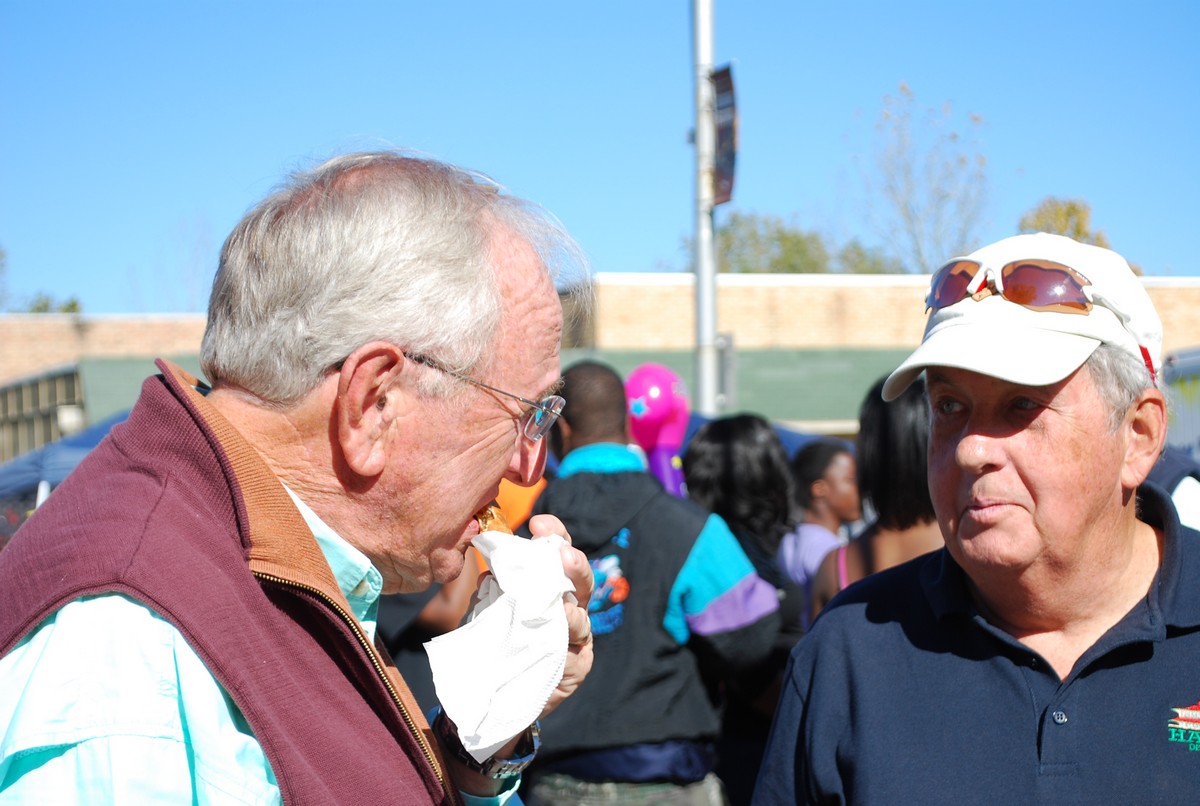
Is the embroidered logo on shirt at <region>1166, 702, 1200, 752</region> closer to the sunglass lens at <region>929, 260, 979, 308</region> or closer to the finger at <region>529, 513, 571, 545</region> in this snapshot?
the sunglass lens at <region>929, 260, 979, 308</region>

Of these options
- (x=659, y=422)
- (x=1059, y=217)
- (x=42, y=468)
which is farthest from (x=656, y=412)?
(x=1059, y=217)

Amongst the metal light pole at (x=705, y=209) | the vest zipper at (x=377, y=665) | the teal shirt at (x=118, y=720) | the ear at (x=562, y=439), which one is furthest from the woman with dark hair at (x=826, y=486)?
the teal shirt at (x=118, y=720)

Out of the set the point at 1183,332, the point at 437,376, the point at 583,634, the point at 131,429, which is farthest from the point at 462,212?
the point at 1183,332

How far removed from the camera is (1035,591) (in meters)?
1.94

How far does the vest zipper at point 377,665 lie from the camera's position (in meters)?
1.47

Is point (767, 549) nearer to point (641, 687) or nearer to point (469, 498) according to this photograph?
point (641, 687)

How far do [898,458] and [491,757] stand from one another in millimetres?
1826

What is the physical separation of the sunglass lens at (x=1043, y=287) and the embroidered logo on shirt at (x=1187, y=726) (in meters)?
0.70

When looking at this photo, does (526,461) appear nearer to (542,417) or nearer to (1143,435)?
(542,417)

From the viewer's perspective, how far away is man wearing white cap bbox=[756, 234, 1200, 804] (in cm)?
183

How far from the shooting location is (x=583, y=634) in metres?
1.92

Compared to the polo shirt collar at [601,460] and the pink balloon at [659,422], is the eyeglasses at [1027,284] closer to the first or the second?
the polo shirt collar at [601,460]

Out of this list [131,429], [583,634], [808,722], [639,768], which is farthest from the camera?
[639,768]

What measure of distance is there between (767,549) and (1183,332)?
988 inches
